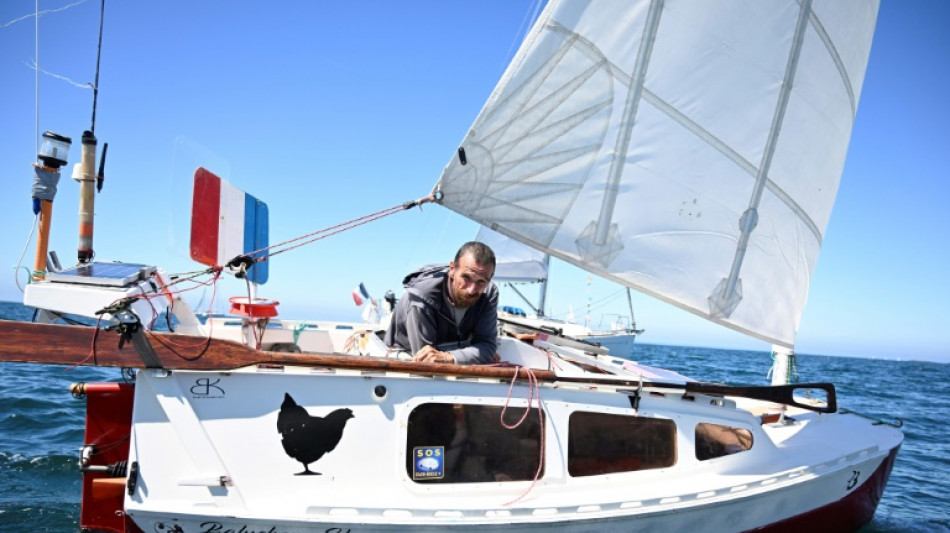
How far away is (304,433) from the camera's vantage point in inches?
119

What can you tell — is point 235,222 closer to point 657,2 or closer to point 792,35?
point 657,2

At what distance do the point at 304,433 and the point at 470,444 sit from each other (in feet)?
3.40

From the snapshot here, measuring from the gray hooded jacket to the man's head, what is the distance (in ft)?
0.49

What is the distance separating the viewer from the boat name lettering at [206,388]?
9.61 feet

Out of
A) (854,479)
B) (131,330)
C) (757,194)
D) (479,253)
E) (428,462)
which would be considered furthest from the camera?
(757,194)

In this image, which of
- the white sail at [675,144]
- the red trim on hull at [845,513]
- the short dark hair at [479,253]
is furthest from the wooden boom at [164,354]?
the red trim on hull at [845,513]

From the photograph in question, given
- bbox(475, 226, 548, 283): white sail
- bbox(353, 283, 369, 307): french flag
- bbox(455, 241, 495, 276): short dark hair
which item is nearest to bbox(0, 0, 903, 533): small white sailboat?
bbox(455, 241, 495, 276): short dark hair

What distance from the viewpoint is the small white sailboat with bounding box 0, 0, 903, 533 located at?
291 centimetres

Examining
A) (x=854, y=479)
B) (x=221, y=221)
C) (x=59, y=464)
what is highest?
(x=221, y=221)

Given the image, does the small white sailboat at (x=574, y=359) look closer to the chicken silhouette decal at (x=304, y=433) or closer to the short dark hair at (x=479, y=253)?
the chicken silhouette decal at (x=304, y=433)

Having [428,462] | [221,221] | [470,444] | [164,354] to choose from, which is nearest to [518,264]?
[221,221]

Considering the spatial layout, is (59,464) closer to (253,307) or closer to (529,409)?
(253,307)

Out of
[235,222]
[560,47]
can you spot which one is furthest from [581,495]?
[235,222]

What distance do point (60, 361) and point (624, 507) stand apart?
11.1 feet
